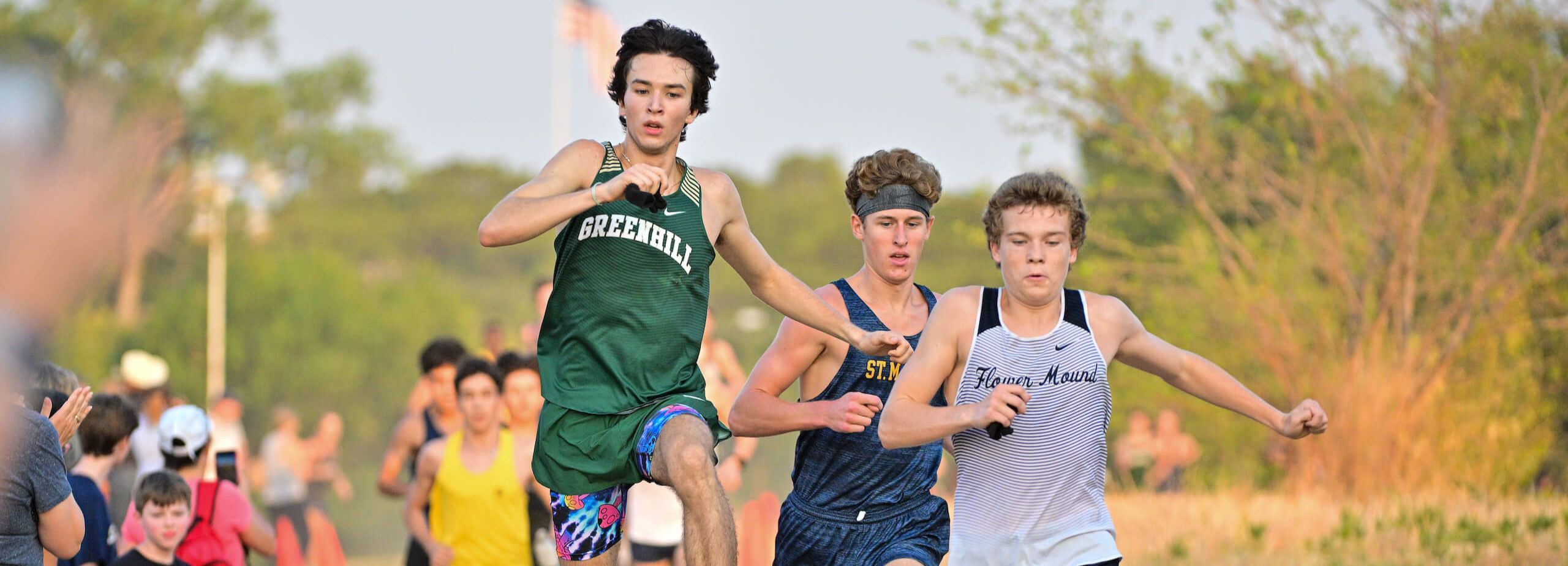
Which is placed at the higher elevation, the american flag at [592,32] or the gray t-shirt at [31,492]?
the american flag at [592,32]

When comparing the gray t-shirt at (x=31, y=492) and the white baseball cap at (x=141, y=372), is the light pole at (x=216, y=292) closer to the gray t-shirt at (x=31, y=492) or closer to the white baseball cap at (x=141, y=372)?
the white baseball cap at (x=141, y=372)

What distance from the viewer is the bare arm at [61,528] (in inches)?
185

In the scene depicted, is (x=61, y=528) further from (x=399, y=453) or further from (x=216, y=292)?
(x=216, y=292)

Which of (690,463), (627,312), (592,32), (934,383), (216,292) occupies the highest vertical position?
(592,32)

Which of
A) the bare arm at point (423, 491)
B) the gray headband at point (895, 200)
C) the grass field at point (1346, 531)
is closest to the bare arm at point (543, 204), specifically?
the gray headband at point (895, 200)

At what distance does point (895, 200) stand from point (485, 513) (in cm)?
307

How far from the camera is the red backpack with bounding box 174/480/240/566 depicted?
7207 mm

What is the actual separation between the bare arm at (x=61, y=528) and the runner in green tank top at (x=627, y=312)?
53.5 inches

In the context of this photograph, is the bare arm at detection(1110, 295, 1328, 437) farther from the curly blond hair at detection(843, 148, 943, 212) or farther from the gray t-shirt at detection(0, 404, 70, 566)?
the gray t-shirt at detection(0, 404, 70, 566)

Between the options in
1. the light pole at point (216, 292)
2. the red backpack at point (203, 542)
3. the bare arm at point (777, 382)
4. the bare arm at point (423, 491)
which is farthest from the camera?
the light pole at point (216, 292)

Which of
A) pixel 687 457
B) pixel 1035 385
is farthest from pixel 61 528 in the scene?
pixel 1035 385

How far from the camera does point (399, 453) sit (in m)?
9.31

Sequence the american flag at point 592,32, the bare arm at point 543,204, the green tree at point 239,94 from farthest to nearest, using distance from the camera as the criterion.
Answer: the green tree at point 239,94
the american flag at point 592,32
the bare arm at point 543,204

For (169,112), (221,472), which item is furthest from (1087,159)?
(169,112)
